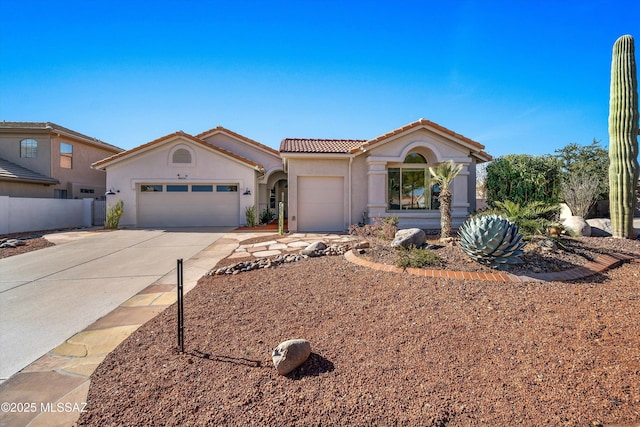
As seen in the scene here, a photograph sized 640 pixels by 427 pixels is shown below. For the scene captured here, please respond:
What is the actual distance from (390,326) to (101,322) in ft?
12.2

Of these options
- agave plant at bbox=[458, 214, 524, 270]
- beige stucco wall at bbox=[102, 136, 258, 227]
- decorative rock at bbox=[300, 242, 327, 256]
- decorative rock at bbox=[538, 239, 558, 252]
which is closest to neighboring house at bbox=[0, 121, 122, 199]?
beige stucco wall at bbox=[102, 136, 258, 227]

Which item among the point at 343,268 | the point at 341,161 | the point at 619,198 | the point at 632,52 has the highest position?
the point at 632,52

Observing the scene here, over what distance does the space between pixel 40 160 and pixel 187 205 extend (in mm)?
10519

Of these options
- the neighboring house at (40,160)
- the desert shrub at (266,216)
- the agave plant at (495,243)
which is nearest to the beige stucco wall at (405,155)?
the agave plant at (495,243)

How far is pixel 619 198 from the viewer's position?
8.06 meters

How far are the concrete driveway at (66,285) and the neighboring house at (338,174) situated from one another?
15.2ft

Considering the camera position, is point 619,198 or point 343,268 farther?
point 619,198

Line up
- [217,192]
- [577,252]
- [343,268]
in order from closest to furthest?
1. [343,268]
2. [577,252]
3. [217,192]

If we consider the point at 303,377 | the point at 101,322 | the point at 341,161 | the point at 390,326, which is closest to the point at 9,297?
the point at 101,322

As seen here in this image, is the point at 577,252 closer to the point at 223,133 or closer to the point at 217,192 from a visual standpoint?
the point at 217,192

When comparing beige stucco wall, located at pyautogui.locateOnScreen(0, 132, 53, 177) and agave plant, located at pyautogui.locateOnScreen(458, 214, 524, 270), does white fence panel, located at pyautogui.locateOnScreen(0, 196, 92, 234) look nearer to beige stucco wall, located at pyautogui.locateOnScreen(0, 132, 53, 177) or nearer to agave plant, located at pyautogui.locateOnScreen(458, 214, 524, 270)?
beige stucco wall, located at pyautogui.locateOnScreen(0, 132, 53, 177)

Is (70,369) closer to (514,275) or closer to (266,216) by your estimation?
(514,275)

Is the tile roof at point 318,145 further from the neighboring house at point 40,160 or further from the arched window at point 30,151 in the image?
the arched window at point 30,151

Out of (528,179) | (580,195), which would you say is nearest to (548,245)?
(528,179)
